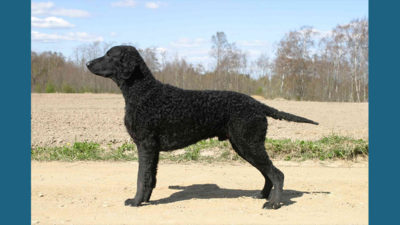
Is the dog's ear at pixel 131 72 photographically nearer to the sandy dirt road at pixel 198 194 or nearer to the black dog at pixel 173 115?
the black dog at pixel 173 115

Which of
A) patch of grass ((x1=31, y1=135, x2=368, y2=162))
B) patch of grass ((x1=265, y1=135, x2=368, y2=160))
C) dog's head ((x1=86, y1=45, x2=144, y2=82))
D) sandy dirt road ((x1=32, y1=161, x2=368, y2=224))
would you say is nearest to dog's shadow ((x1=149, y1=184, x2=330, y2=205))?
sandy dirt road ((x1=32, y1=161, x2=368, y2=224))

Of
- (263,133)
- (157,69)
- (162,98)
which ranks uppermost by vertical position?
(157,69)

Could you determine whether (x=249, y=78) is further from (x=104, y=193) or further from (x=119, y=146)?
(x=104, y=193)

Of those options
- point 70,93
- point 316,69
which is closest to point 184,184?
point 316,69

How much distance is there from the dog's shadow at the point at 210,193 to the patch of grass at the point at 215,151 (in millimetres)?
2002

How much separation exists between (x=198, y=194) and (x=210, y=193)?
214mm

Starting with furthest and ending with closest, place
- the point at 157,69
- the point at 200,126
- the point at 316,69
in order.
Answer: the point at 316,69, the point at 157,69, the point at 200,126

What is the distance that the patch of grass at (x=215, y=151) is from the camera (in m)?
9.56

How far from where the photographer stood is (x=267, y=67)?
2019 centimetres

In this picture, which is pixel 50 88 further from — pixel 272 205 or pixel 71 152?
pixel 272 205

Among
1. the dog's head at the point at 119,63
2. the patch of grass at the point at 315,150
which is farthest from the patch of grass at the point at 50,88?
the dog's head at the point at 119,63

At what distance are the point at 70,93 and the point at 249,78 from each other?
11.8m

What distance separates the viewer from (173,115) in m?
6.09

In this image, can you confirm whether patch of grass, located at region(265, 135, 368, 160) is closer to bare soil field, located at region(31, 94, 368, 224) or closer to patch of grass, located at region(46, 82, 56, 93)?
bare soil field, located at region(31, 94, 368, 224)
